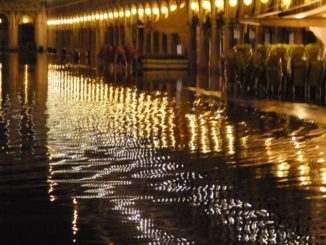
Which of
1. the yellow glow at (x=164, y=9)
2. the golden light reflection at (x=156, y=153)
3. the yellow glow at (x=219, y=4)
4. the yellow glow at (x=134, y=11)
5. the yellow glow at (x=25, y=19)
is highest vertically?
the yellow glow at (x=25, y=19)

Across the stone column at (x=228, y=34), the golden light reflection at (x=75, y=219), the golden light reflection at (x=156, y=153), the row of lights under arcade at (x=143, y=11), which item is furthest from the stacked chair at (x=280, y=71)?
the stone column at (x=228, y=34)

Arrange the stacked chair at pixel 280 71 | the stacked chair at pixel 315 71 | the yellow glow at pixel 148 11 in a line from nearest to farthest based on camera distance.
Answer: the stacked chair at pixel 315 71
the stacked chair at pixel 280 71
the yellow glow at pixel 148 11

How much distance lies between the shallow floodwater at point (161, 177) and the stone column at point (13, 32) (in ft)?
266

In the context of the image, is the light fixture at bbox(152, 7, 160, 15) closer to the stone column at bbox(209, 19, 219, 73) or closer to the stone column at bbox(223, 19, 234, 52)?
the stone column at bbox(209, 19, 219, 73)

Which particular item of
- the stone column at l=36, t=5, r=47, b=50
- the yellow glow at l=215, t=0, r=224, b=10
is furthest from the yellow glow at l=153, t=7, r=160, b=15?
the stone column at l=36, t=5, r=47, b=50

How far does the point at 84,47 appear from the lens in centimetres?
7981

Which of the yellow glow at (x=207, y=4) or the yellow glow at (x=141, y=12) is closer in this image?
the yellow glow at (x=207, y=4)

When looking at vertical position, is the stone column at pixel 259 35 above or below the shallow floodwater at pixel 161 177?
above

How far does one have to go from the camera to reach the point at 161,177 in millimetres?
11016

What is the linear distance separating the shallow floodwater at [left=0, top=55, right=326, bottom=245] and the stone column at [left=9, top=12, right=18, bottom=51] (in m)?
81.0

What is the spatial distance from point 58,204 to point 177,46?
46949mm

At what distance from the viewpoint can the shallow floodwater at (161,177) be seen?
8.22 m

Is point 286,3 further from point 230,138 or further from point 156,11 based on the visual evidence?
point 156,11

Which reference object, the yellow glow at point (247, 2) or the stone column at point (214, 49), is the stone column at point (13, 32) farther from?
the yellow glow at point (247, 2)
